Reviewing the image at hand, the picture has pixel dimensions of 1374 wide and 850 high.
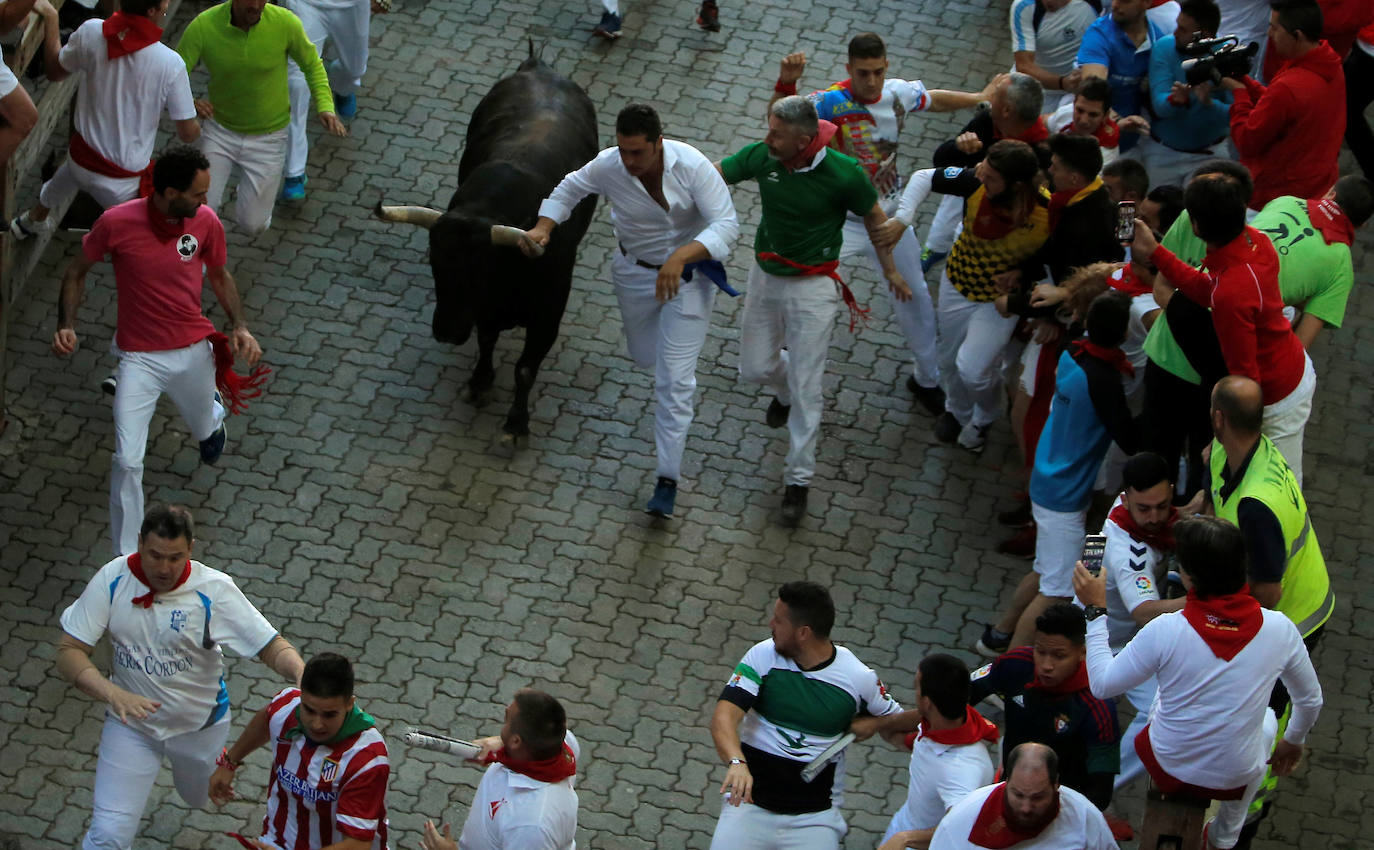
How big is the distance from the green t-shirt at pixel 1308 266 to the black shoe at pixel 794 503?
2687 millimetres

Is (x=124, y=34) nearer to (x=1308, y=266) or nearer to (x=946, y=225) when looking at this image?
(x=946, y=225)

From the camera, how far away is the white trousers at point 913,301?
9898 millimetres

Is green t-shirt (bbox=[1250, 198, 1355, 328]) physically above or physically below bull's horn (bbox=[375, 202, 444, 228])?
above

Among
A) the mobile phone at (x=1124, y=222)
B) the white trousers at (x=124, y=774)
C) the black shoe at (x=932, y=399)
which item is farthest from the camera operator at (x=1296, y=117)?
the white trousers at (x=124, y=774)

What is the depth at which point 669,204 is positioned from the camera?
8.91 metres

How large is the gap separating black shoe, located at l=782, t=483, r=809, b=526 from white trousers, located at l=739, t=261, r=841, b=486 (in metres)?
0.03

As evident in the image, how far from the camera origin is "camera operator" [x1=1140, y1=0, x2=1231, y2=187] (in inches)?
404

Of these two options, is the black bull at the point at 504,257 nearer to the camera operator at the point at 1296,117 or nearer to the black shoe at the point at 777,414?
the black shoe at the point at 777,414

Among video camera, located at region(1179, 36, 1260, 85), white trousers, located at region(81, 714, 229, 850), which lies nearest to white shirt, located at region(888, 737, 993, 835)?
white trousers, located at region(81, 714, 229, 850)

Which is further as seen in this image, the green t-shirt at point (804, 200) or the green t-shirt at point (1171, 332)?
the green t-shirt at point (804, 200)

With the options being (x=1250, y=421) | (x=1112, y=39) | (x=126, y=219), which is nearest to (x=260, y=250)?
(x=126, y=219)

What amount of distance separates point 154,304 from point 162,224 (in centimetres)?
39

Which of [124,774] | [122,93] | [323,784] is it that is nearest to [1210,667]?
[323,784]

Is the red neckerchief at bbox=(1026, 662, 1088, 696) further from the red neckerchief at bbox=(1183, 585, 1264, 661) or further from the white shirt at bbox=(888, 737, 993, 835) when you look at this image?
the red neckerchief at bbox=(1183, 585, 1264, 661)
